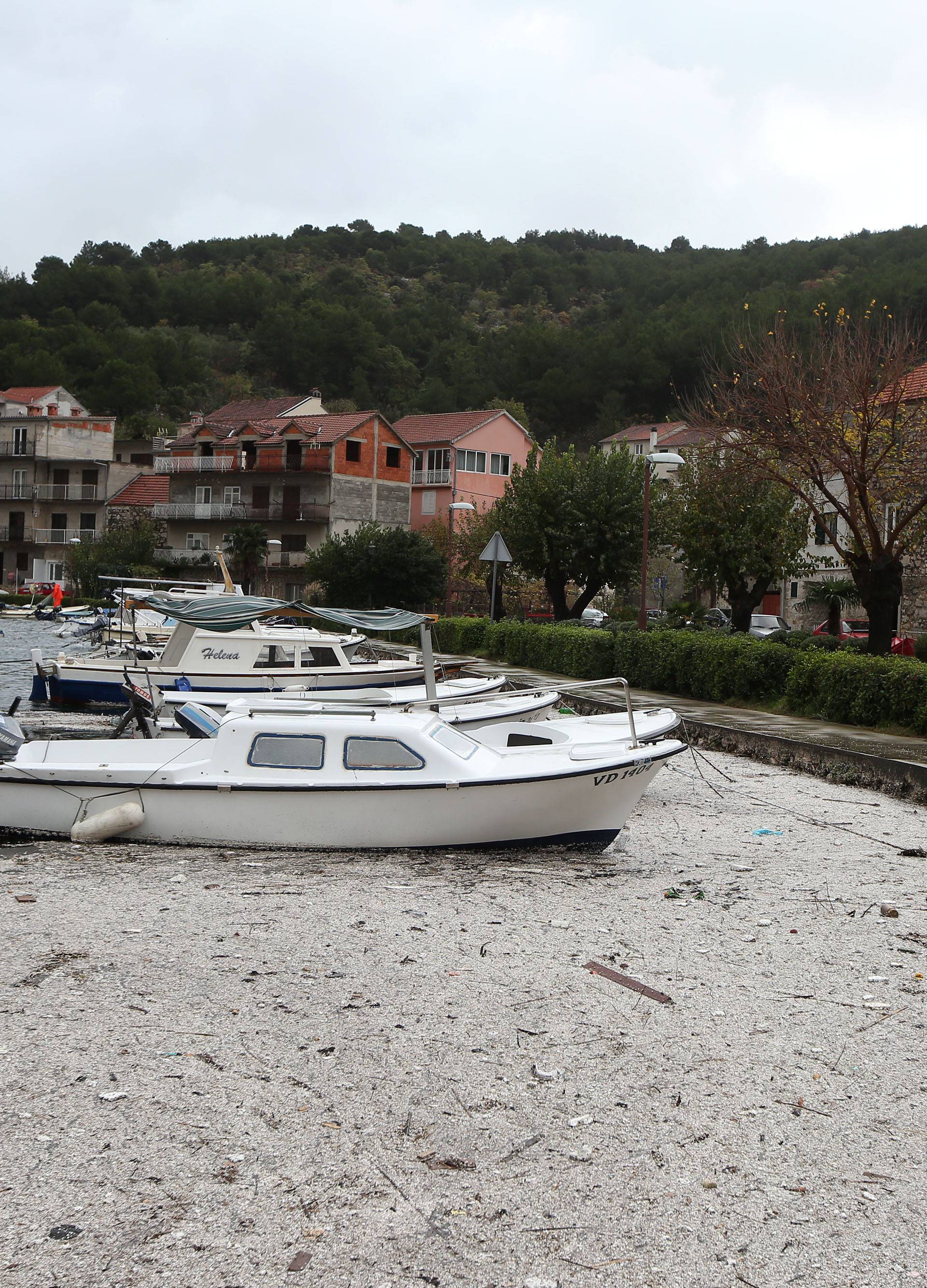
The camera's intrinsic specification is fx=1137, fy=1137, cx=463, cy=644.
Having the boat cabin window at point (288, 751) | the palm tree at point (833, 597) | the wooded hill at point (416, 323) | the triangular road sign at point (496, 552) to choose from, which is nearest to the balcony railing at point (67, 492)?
the wooded hill at point (416, 323)

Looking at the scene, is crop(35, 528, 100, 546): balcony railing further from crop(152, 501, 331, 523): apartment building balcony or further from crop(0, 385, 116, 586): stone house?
crop(152, 501, 331, 523): apartment building balcony

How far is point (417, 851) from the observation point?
33.5 ft

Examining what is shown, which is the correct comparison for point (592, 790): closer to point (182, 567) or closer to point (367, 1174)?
point (367, 1174)

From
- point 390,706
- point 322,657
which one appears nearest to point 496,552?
point 322,657

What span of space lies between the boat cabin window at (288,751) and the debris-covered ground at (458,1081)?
1.20 metres

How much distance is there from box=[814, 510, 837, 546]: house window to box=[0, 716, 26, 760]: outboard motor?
15.4m

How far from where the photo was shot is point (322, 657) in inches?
856

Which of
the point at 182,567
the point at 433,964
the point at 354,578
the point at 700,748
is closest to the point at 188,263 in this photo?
the point at 182,567

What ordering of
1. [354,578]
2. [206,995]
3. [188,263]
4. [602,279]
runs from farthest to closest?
[188,263] → [602,279] → [354,578] → [206,995]

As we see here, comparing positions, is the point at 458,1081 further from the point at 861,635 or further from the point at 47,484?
the point at 47,484

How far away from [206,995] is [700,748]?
1217cm

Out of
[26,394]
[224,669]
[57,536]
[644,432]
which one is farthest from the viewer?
[644,432]

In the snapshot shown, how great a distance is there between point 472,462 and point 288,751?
Answer: 5563cm

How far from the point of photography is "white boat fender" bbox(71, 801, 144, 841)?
10227mm
